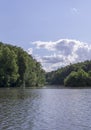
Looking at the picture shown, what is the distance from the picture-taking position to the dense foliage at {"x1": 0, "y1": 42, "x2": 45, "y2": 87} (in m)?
140

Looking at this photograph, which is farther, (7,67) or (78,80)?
(78,80)

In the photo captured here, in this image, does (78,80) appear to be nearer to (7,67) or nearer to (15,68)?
(15,68)

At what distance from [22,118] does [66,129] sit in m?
7.85

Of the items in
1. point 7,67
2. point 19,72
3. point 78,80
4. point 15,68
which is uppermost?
point 7,67

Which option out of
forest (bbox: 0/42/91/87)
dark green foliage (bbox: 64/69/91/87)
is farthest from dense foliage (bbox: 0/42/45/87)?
dark green foliage (bbox: 64/69/91/87)

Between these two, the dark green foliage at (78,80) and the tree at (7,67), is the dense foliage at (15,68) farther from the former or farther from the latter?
the dark green foliage at (78,80)

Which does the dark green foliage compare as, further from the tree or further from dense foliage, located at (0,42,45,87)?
the tree

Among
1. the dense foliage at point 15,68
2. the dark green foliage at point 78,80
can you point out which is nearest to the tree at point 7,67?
the dense foliage at point 15,68

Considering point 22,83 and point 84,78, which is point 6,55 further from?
point 84,78

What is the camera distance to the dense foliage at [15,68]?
140500mm

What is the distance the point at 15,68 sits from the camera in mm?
142125

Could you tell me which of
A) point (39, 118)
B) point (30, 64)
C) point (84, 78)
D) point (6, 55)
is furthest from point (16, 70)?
point (39, 118)

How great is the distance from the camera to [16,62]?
152000 mm

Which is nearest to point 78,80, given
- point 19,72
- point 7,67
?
point 19,72
